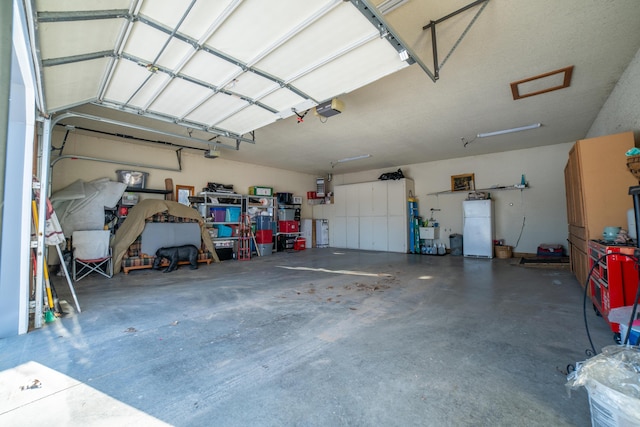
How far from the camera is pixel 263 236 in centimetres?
852

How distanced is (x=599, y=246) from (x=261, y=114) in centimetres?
427

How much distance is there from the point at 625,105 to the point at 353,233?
754 cm

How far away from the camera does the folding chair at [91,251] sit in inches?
195

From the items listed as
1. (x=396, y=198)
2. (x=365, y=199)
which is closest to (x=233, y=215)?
(x=365, y=199)

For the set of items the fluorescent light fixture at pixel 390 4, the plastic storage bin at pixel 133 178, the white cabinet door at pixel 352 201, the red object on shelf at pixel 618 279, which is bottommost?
the red object on shelf at pixel 618 279

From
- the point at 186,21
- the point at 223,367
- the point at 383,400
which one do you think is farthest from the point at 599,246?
the point at 186,21

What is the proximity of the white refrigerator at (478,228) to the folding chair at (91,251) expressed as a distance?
28.9ft

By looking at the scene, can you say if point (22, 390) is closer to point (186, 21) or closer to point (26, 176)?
point (26, 176)

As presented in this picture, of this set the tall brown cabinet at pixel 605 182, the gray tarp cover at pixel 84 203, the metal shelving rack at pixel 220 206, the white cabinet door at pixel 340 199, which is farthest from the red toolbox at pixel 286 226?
the tall brown cabinet at pixel 605 182

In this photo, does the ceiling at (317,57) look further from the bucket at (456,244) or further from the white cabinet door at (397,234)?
the white cabinet door at (397,234)

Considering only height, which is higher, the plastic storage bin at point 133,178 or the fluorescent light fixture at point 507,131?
the fluorescent light fixture at point 507,131

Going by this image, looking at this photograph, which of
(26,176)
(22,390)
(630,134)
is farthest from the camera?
(630,134)

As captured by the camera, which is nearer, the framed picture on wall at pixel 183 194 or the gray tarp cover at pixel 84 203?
the gray tarp cover at pixel 84 203

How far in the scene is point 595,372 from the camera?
122cm
